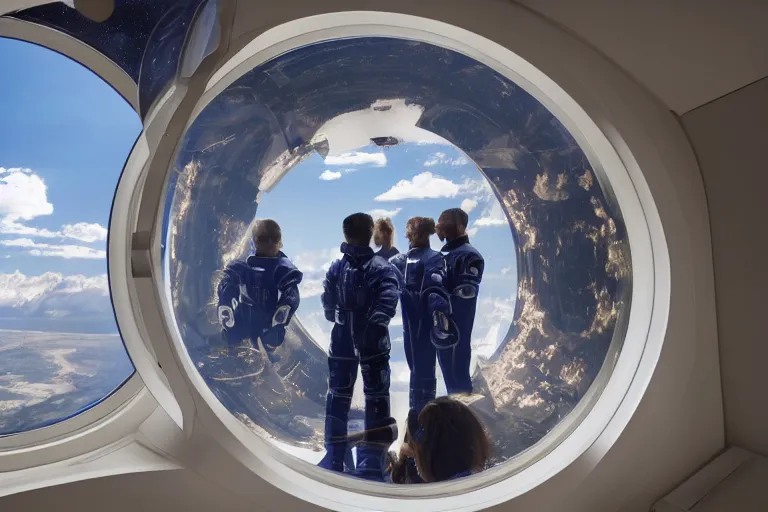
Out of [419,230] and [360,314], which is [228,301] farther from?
[419,230]

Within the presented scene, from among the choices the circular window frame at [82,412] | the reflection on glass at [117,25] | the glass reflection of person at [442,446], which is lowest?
the glass reflection of person at [442,446]

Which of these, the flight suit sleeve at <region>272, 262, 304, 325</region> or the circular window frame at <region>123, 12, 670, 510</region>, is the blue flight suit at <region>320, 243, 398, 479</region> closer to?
the flight suit sleeve at <region>272, 262, 304, 325</region>

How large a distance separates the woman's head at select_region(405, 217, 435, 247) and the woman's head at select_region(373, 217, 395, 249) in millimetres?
67

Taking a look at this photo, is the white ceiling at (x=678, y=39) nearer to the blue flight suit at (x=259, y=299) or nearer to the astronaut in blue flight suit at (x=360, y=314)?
the astronaut in blue flight suit at (x=360, y=314)

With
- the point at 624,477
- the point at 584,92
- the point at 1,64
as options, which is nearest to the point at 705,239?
the point at 584,92

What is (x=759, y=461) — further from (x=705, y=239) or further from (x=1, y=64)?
(x=1, y=64)

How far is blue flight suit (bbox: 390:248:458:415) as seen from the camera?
197 cm

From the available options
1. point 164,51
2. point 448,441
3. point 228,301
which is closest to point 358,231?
point 228,301

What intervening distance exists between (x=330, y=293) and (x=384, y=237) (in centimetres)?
31

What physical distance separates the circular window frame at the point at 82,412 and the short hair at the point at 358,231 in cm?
85

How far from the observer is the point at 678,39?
1.03 metres

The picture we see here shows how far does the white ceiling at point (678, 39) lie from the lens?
944 millimetres

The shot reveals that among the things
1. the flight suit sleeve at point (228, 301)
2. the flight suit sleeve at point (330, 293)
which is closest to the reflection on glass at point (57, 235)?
the flight suit sleeve at point (228, 301)

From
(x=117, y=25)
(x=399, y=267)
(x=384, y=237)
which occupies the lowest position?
(x=399, y=267)
